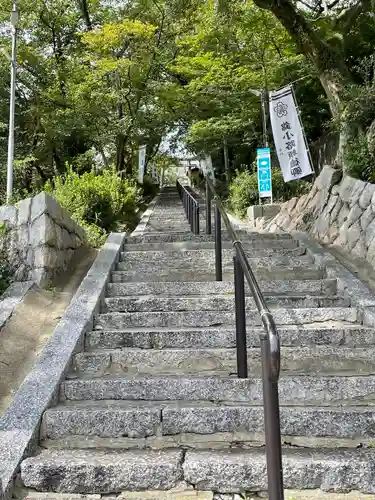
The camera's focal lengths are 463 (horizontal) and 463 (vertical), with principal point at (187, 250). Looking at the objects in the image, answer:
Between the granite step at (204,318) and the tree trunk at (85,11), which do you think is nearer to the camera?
the granite step at (204,318)

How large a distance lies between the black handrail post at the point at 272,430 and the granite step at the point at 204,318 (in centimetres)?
221

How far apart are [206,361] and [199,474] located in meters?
1.05

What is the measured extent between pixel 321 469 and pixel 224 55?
13.0m

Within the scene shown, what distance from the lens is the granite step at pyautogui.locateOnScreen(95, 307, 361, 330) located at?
12.7 ft

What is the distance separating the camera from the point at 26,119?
50.4 feet

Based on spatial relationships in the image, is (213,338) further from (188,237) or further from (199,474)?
(188,237)

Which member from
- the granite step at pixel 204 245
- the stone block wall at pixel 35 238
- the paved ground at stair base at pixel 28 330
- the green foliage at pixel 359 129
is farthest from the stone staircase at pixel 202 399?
the green foliage at pixel 359 129

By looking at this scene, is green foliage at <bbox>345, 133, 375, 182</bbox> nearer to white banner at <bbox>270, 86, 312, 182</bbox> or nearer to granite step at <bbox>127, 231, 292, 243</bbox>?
granite step at <bbox>127, 231, 292, 243</bbox>

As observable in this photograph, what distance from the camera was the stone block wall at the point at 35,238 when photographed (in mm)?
4582

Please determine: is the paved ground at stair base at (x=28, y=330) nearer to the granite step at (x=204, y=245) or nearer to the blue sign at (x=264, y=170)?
the granite step at (x=204, y=245)

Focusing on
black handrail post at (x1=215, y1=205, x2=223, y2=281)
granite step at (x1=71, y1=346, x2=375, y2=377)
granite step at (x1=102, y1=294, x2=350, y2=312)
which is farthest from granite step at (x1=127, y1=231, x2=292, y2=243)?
granite step at (x1=71, y1=346, x2=375, y2=377)

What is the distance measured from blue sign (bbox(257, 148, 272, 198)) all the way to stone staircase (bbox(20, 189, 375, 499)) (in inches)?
243

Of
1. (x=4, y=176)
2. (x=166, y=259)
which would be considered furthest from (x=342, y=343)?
(x=4, y=176)

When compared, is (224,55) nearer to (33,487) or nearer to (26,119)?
(26,119)
